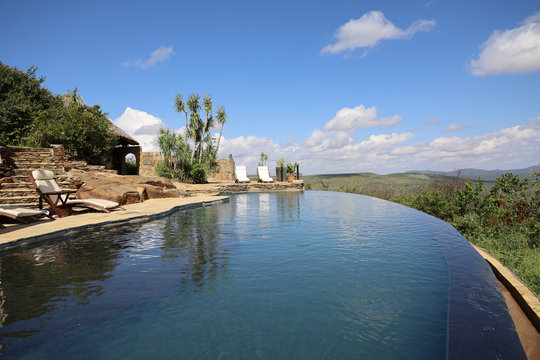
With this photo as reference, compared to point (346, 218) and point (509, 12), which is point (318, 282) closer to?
point (346, 218)

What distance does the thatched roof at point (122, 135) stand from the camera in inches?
809

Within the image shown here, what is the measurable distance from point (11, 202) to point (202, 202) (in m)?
5.65

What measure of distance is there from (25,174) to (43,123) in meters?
6.60

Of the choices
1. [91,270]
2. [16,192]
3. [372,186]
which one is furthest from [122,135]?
[91,270]

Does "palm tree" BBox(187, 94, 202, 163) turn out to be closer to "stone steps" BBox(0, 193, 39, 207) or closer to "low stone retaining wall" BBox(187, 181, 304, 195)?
"low stone retaining wall" BBox(187, 181, 304, 195)

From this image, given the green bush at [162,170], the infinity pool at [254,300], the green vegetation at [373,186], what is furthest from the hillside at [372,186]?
the infinity pool at [254,300]

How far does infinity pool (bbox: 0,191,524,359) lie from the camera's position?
237cm

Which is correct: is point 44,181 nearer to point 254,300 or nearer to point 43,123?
point 254,300

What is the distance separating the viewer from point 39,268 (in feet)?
14.1

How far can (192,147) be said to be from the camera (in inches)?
913

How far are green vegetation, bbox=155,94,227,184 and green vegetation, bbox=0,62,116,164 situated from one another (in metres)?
3.79

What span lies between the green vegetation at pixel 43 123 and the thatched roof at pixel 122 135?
1.11 metres

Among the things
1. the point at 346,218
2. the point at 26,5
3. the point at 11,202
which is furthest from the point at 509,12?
the point at 26,5

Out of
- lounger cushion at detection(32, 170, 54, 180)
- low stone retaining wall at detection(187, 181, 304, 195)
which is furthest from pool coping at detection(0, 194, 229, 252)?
low stone retaining wall at detection(187, 181, 304, 195)
